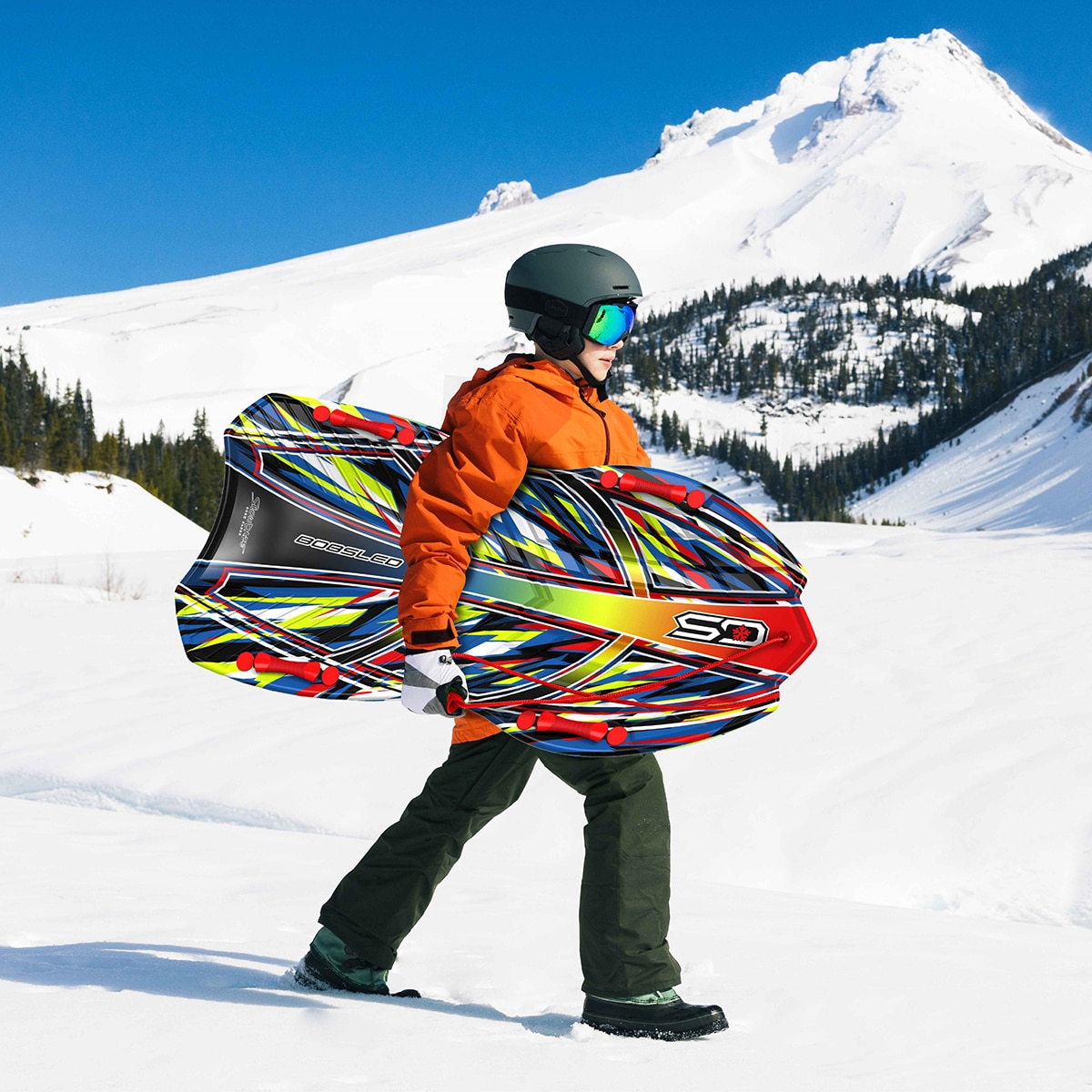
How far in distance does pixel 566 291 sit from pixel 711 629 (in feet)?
3.19

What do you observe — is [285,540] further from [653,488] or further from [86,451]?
[86,451]

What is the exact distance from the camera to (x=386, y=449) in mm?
3213

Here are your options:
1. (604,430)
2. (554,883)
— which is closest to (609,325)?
(604,430)

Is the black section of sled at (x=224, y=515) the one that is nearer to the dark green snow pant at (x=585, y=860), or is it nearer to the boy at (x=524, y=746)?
the boy at (x=524, y=746)

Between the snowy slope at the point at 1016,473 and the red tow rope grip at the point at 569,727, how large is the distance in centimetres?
3236

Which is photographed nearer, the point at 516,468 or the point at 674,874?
the point at 516,468

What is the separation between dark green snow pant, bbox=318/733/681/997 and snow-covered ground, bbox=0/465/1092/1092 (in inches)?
7.1

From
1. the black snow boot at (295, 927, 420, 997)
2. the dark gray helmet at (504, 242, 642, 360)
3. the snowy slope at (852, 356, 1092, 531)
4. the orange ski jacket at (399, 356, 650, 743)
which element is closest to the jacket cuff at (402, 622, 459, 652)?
the orange ski jacket at (399, 356, 650, 743)

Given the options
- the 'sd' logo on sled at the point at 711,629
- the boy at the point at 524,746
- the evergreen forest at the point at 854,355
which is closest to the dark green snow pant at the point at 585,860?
the boy at the point at 524,746

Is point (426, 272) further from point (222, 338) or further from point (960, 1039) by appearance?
point (960, 1039)

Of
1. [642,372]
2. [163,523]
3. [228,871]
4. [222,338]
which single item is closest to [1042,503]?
[163,523]

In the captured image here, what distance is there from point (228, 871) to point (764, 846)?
2431mm

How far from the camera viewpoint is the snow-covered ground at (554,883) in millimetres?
2312

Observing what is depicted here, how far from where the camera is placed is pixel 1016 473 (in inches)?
1834
